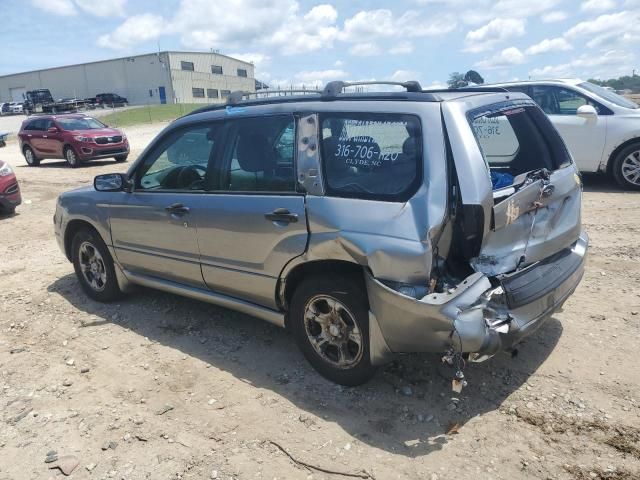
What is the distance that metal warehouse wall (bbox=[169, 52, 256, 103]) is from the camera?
67.1m

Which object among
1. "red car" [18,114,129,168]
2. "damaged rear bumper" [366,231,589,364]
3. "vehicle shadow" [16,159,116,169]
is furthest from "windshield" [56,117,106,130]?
"damaged rear bumper" [366,231,589,364]

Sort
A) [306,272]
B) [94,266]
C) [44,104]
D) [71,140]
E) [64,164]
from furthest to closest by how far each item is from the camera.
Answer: [44,104] < [64,164] < [71,140] < [94,266] < [306,272]

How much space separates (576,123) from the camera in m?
8.77

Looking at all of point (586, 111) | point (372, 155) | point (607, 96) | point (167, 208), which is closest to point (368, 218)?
point (372, 155)

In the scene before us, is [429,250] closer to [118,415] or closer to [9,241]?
[118,415]

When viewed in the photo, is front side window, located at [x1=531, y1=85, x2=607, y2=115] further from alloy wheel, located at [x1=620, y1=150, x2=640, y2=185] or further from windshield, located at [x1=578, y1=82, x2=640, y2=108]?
alloy wheel, located at [x1=620, y1=150, x2=640, y2=185]

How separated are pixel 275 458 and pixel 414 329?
3.41ft

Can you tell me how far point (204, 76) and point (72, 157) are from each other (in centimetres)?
5945

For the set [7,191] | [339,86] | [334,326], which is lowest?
[334,326]

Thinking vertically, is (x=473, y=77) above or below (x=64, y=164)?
above

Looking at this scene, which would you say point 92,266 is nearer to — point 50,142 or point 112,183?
point 112,183

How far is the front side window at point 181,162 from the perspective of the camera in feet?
13.3

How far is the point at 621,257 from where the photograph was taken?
559cm

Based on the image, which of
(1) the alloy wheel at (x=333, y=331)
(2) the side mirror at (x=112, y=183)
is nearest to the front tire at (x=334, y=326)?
(1) the alloy wheel at (x=333, y=331)
